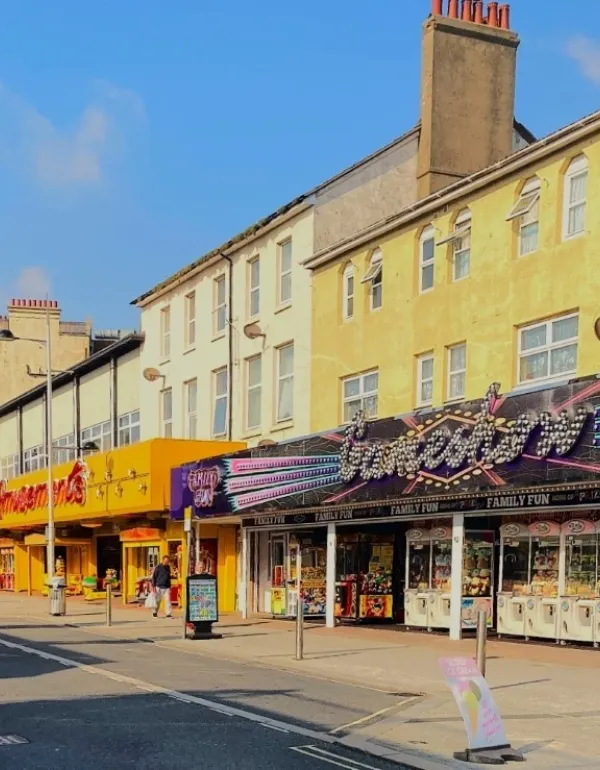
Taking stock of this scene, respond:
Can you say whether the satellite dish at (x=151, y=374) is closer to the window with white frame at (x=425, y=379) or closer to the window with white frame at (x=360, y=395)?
the window with white frame at (x=360, y=395)

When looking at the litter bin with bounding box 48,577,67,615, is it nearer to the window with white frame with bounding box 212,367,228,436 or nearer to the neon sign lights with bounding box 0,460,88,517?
the window with white frame with bounding box 212,367,228,436

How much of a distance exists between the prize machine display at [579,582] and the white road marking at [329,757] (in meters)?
9.99

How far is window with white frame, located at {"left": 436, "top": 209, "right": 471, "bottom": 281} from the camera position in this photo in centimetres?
2089

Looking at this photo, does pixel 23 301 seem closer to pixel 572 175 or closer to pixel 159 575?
pixel 159 575

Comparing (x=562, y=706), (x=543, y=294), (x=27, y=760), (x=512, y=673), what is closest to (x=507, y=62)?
(x=543, y=294)

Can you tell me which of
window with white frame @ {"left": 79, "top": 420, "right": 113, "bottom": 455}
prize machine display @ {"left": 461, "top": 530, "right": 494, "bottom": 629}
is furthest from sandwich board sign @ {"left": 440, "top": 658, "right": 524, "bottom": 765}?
window with white frame @ {"left": 79, "top": 420, "right": 113, "bottom": 455}

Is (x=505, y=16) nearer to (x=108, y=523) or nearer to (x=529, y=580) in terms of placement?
(x=529, y=580)

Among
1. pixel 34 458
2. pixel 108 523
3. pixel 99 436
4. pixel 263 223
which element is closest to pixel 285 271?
pixel 263 223

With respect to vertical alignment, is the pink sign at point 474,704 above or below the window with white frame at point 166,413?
below

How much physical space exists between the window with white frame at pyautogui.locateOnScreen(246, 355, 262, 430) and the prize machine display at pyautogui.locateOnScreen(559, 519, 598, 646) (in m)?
11.5

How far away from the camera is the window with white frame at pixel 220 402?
30.1 metres

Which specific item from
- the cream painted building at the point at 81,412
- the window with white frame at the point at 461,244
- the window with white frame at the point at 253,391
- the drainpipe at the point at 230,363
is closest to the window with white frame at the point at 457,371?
the window with white frame at the point at 461,244

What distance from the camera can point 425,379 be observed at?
21938 millimetres

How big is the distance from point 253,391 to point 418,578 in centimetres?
861
